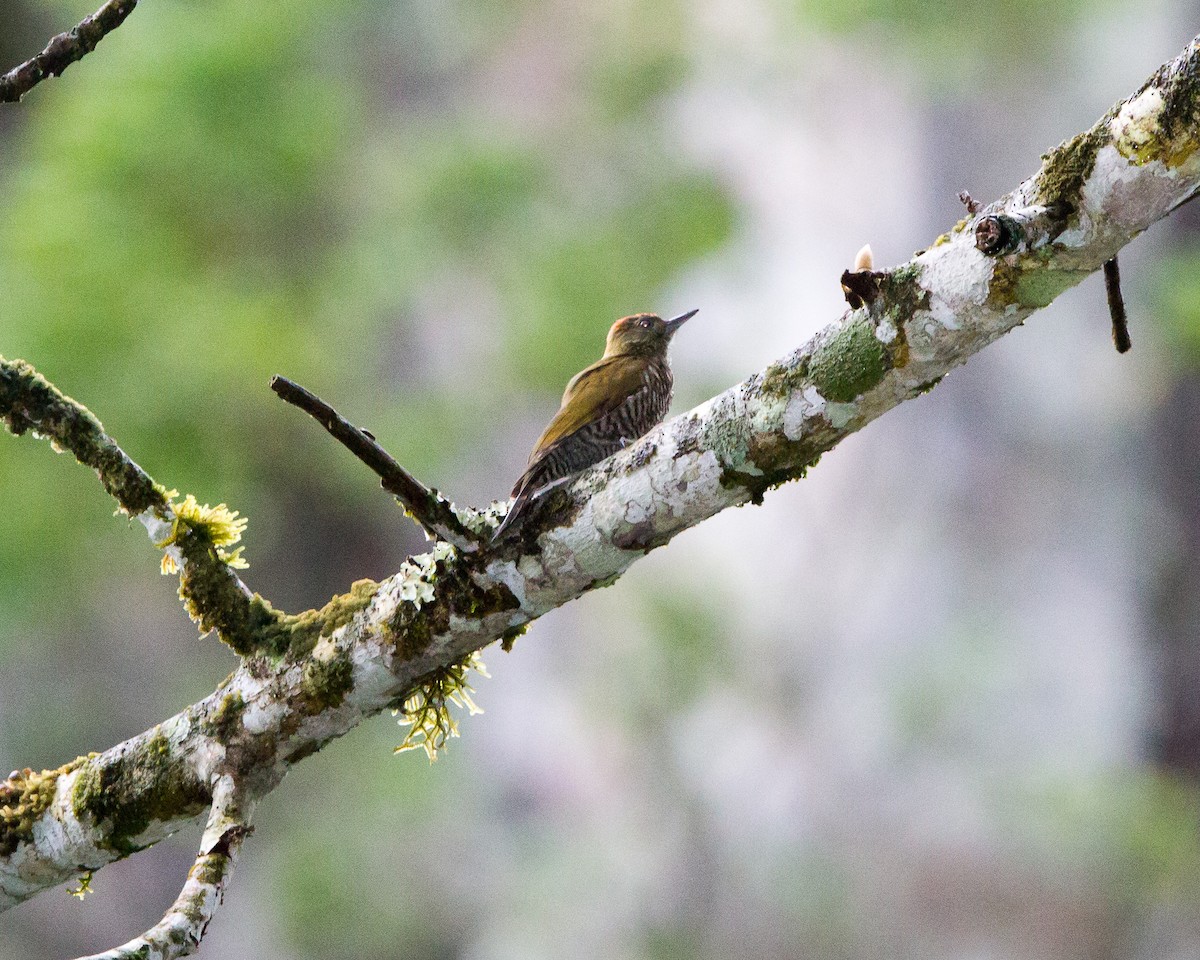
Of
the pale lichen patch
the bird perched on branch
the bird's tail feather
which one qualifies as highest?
the bird perched on branch

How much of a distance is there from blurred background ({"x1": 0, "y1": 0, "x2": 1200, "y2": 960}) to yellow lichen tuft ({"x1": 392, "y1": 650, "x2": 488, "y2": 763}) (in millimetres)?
3913

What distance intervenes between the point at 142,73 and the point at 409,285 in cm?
163

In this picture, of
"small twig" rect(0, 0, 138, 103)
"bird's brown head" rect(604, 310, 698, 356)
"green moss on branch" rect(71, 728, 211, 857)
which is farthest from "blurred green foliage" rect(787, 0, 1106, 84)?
"green moss on branch" rect(71, 728, 211, 857)

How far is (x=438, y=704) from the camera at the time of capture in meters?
2.36

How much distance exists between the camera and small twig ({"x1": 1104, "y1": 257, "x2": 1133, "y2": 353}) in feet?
5.89

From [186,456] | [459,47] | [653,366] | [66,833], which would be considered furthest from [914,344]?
[459,47]

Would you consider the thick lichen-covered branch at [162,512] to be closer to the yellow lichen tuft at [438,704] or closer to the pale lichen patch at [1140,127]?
the yellow lichen tuft at [438,704]

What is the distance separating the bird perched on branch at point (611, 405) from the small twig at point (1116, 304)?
3.11 ft

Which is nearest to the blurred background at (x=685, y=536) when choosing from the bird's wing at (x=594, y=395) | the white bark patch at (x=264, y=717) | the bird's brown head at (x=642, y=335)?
the bird's brown head at (x=642, y=335)

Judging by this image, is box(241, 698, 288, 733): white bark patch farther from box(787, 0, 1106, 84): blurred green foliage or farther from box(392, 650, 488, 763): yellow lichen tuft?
box(787, 0, 1106, 84): blurred green foliage

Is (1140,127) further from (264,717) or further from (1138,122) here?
(264,717)

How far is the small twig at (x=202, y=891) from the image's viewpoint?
5.66 feet

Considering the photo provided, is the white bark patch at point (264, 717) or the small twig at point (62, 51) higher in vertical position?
the small twig at point (62, 51)

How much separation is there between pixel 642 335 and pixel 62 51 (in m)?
1.49
